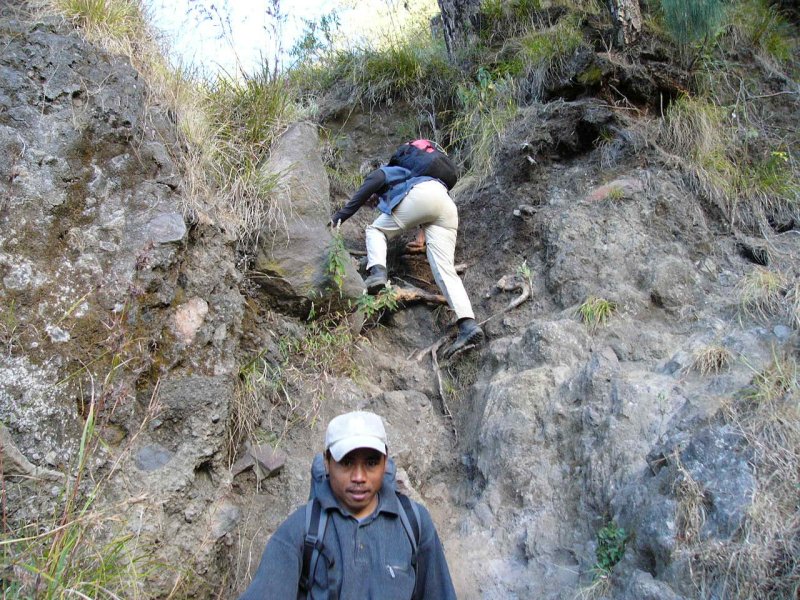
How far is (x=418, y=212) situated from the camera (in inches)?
237

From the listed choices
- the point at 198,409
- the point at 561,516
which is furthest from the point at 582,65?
the point at 198,409

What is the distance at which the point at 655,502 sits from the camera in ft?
11.6

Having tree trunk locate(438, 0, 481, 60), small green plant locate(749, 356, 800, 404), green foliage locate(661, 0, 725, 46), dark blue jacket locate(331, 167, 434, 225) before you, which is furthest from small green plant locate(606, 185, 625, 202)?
tree trunk locate(438, 0, 481, 60)

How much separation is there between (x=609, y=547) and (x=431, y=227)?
3.26 meters

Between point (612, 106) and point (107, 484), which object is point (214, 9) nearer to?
point (612, 106)

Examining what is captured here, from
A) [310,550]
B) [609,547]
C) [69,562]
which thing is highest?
[69,562]

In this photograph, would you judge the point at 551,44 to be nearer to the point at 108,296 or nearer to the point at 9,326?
the point at 108,296

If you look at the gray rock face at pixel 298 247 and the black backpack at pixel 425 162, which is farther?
the black backpack at pixel 425 162

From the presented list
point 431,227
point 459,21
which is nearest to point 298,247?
point 431,227

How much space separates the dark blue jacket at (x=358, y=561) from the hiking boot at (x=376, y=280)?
3.17 metres

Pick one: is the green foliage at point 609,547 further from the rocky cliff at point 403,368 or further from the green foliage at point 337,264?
the green foliage at point 337,264

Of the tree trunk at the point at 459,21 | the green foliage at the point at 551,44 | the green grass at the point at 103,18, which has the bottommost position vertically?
the green foliage at the point at 551,44

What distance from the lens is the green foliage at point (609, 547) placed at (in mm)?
3645

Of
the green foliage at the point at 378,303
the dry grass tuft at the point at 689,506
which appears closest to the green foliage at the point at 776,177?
the green foliage at the point at 378,303
